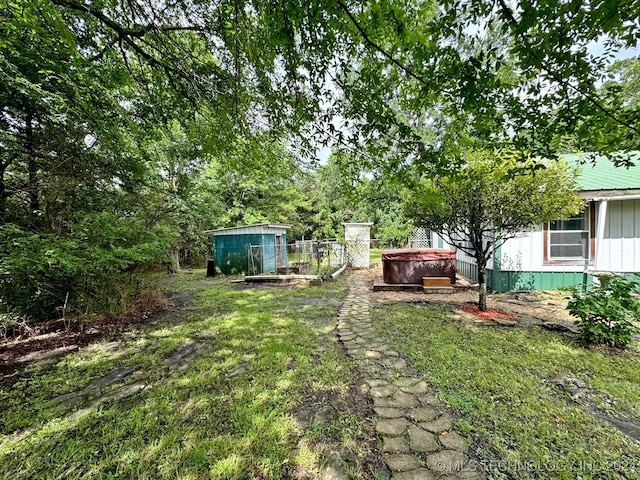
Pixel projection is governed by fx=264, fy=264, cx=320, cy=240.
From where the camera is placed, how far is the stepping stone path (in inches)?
67.1

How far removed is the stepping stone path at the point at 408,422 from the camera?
1.70 m

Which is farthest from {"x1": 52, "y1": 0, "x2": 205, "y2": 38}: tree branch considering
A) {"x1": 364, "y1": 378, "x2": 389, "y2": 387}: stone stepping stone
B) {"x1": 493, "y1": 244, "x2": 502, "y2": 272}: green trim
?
{"x1": 493, "y1": 244, "x2": 502, "y2": 272}: green trim

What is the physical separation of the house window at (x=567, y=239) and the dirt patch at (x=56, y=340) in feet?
31.0

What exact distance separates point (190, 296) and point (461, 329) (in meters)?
6.68

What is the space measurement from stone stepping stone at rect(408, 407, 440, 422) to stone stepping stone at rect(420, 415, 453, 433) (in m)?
0.04

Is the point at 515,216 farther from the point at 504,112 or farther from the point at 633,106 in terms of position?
the point at 504,112

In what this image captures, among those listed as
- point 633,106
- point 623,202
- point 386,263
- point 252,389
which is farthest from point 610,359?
point 623,202

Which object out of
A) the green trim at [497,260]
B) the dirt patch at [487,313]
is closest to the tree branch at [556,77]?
the dirt patch at [487,313]

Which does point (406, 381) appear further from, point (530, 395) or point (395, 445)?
point (530, 395)

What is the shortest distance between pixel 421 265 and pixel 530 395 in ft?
16.2

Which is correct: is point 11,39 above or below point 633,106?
above

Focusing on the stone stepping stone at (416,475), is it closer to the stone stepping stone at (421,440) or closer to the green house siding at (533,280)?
the stone stepping stone at (421,440)

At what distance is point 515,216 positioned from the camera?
4.48m

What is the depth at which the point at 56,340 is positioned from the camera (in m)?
4.05
